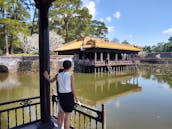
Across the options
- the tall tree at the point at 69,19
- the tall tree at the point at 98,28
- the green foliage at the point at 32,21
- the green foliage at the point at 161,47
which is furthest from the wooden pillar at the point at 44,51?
the green foliage at the point at 161,47

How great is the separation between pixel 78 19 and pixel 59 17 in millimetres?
3719

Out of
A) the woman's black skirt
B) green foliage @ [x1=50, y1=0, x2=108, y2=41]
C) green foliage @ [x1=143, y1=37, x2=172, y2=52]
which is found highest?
green foliage @ [x1=50, y1=0, x2=108, y2=41]

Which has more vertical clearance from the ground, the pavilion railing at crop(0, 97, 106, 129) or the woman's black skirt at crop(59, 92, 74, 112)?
the woman's black skirt at crop(59, 92, 74, 112)

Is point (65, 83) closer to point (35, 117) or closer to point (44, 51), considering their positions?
point (44, 51)

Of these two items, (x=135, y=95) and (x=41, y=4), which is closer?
(x=41, y=4)

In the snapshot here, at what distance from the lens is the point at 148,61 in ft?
137

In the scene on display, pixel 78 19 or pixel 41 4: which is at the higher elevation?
pixel 78 19

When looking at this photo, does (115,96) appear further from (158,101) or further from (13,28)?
(13,28)

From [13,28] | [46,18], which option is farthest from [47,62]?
[13,28]

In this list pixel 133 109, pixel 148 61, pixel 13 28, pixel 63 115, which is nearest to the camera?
pixel 63 115

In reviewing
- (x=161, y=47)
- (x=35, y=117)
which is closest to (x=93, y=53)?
(x=35, y=117)

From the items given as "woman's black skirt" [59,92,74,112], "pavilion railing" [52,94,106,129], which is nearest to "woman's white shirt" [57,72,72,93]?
"woman's black skirt" [59,92,74,112]

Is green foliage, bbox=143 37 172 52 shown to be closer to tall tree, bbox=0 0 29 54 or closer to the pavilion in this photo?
the pavilion

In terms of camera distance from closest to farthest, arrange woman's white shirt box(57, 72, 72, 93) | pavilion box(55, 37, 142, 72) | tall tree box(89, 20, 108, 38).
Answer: woman's white shirt box(57, 72, 72, 93) < pavilion box(55, 37, 142, 72) < tall tree box(89, 20, 108, 38)
